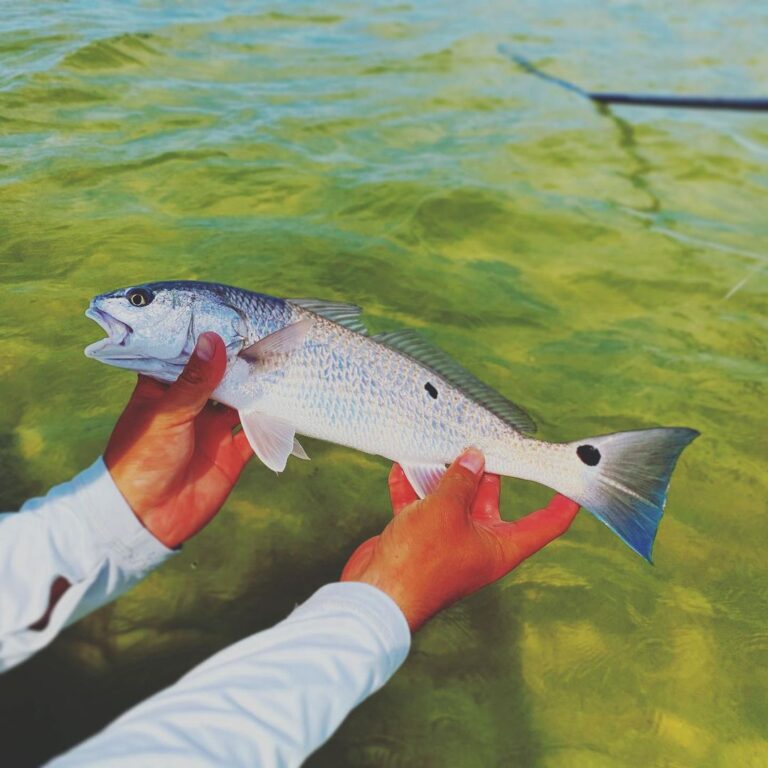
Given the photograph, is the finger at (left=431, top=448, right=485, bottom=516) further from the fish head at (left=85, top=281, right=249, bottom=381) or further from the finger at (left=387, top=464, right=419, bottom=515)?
the fish head at (left=85, top=281, right=249, bottom=381)

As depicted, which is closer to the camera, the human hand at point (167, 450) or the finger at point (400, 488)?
the human hand at point (167, 450)

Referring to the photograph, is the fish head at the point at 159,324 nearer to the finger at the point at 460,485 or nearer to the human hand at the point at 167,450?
the human hand at the point at 167,450

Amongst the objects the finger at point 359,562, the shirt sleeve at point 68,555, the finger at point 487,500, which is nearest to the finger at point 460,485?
the finger at point 487,500

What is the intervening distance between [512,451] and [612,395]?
1671 millimetres

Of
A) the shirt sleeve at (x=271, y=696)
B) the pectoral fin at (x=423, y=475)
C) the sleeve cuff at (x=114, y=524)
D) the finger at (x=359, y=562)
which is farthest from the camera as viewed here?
the pectoral fin at (x=423, y=475)

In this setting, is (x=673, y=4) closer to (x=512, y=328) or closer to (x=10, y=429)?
(x=512, y=328)

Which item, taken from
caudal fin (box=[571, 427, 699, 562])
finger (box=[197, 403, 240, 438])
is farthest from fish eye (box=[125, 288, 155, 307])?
caudal fin (box=[571, 427, 699, 562])

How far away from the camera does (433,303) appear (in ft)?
15.8

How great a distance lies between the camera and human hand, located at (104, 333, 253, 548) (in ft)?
7.88

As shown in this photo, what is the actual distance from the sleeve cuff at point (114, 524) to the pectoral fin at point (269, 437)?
464 millimetres

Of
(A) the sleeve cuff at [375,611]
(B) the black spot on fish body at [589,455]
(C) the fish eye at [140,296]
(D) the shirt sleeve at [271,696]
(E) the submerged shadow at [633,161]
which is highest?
(C) the fish eye at [140,296]

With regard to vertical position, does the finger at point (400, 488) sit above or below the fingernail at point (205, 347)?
below

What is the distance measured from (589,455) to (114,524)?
1596 millimetres

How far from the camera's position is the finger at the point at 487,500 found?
8.75 ft
